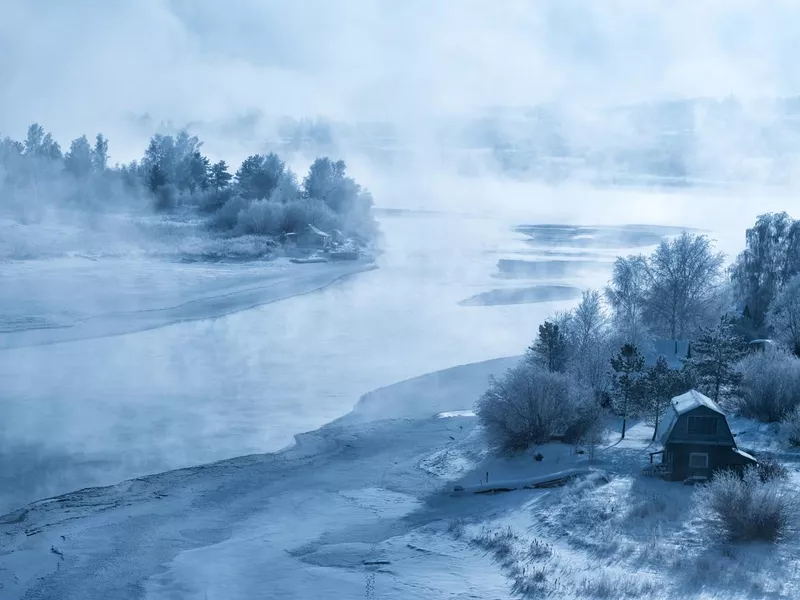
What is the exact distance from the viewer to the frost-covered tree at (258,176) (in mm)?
86562

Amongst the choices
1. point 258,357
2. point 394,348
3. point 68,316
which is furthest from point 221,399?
point 68,316

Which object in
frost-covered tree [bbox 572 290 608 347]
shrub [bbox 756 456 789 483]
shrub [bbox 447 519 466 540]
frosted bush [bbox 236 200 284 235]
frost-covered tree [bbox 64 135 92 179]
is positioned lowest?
shrub [bbox 447 519 466 540]

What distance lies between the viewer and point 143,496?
19344 millimetres

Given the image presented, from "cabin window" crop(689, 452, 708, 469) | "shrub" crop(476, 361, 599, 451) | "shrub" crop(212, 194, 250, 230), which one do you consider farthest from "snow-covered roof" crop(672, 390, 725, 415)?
"shrub" crop(212, 194, 250, 230)

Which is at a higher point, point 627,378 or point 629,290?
point 629,290

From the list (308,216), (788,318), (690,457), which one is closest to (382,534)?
(690,457)

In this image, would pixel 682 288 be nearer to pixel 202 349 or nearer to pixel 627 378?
pixel 627 378

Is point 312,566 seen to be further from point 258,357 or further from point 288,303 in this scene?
point 288,303

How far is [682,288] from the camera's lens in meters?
37.3

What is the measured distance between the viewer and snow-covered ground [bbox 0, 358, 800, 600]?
15266mm

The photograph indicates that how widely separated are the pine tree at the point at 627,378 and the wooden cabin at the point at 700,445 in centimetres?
350

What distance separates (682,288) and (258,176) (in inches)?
2293

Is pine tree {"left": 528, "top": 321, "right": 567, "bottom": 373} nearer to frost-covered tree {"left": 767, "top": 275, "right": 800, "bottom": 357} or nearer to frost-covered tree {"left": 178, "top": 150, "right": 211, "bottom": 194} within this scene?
frost-covered tree {"left": 767, "top": 275, "right": 800, "bottom": 357}

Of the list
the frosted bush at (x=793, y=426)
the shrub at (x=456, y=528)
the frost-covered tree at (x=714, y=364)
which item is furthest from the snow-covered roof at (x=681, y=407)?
the shrub at (x=456, y=528)
